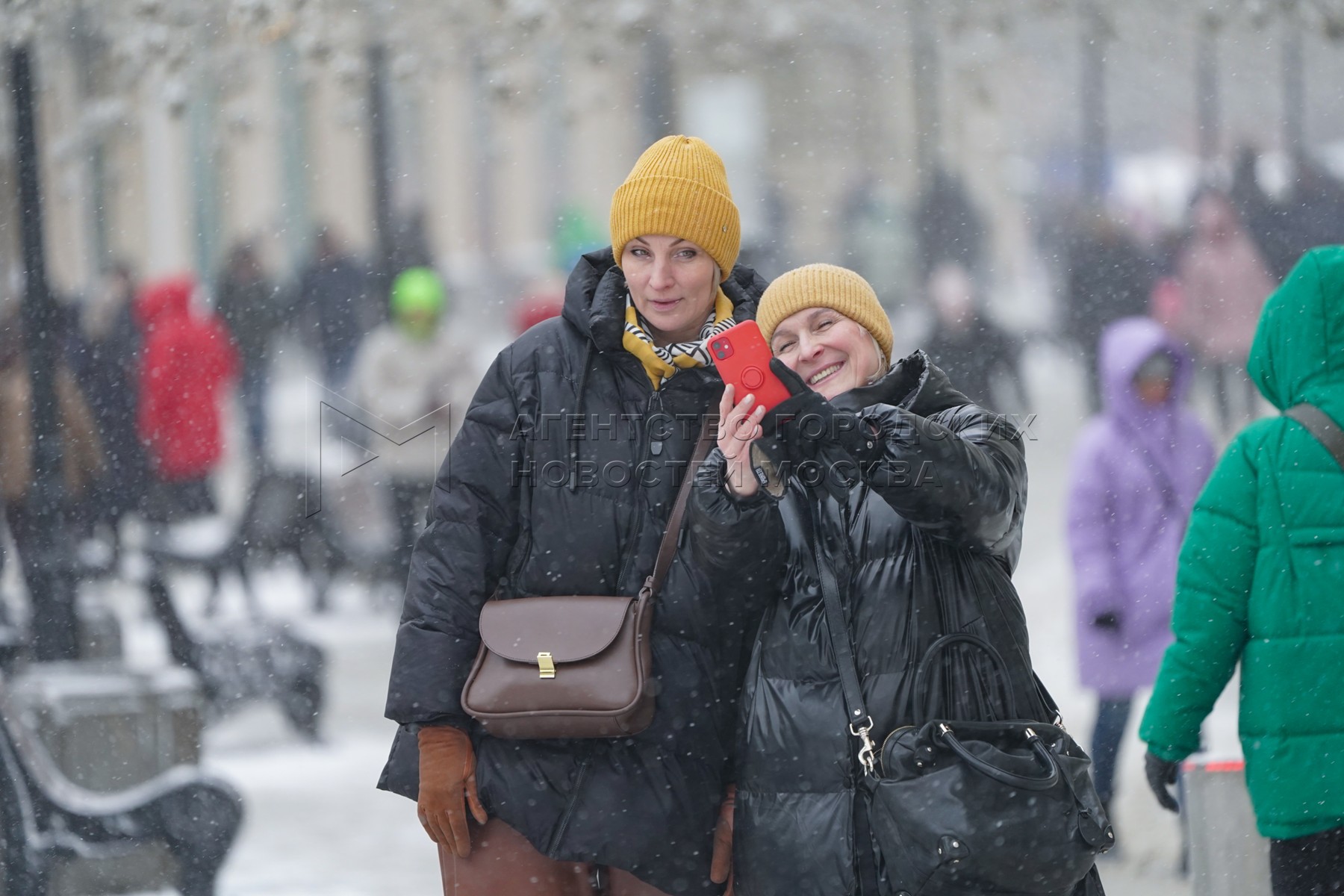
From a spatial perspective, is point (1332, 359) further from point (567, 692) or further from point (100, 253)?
point (100, 253)

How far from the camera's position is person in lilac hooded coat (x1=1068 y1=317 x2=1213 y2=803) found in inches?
197

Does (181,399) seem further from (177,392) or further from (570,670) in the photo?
(570,670)

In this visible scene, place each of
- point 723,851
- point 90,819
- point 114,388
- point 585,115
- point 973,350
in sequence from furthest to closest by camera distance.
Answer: point 973,350 → point 114,388 → point 585,115 → point 90,819 → point 723,851

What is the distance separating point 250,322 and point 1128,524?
1041cm

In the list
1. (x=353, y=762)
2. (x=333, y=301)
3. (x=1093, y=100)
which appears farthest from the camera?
(x=1093, y=100)

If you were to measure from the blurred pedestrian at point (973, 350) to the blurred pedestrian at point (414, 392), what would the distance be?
4.15 meters

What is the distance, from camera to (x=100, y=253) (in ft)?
56.7

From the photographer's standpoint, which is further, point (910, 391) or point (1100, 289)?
point (1100, 289)

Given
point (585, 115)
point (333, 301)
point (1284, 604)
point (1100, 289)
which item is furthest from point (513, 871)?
point (333, 301)

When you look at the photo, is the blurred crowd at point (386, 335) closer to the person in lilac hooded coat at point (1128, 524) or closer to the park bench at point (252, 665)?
the park bench at point (252, 665)

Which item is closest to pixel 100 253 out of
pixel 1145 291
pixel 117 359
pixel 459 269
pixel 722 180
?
pixel 117 359

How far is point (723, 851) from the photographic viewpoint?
2.63 metres

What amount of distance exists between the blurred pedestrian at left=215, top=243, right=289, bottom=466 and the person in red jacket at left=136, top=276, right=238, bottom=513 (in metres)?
2.14

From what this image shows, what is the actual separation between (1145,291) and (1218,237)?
3.04m
